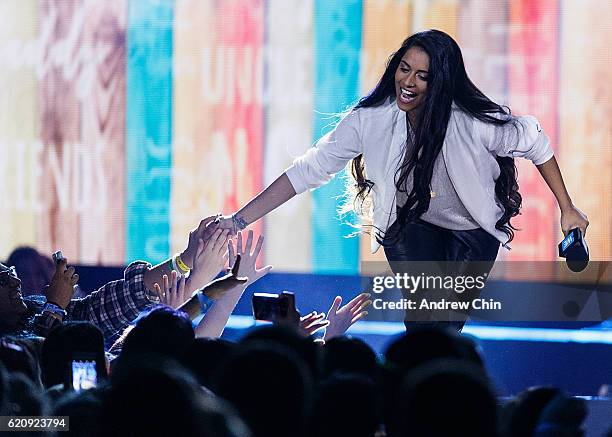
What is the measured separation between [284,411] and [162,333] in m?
0.80

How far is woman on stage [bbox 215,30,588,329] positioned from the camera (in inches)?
195

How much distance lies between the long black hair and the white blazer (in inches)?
1.3

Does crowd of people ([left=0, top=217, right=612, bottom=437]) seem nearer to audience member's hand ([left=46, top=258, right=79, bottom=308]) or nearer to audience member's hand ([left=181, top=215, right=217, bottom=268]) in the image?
audience member's hand ([left=46, top=258, right=79, bottom=308])

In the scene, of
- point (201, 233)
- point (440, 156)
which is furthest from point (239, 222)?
point (440, 156)

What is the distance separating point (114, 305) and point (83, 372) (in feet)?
4.60

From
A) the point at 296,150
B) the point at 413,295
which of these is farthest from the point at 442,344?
the point at 296,150

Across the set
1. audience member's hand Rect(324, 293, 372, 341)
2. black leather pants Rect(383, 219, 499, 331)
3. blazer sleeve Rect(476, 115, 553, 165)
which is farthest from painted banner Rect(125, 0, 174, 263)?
audience member's hand Rect(324, 293, 372, 341)

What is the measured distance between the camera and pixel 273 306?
3.86 m

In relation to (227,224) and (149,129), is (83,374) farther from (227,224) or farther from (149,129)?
(149,129)

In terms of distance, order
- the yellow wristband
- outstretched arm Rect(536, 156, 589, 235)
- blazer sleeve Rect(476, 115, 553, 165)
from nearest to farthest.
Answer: the yellow wristband < blazer sleeve Rect(476, 115, 553, 165) < outstretched arm Rect(536, 156, 589, 235)

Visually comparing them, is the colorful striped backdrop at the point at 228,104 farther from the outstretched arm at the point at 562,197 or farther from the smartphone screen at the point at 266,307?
the smartphone screen at the point at 266,307

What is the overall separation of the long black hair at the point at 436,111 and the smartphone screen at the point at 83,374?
2.33 m

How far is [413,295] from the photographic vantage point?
17.4ft

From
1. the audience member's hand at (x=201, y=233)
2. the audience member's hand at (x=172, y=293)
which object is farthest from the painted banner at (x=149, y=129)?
the audience member's hand at (x=172, y=293)
